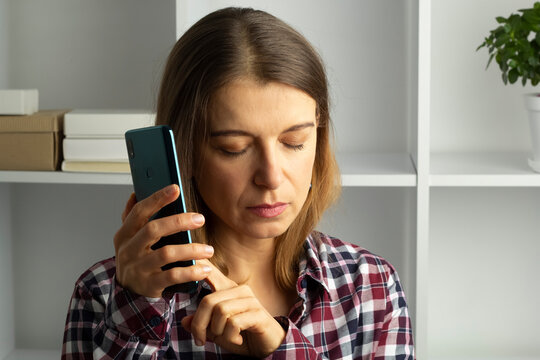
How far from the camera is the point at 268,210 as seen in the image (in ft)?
3.16

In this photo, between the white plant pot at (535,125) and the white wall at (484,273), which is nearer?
the white plant pot at (535,125)

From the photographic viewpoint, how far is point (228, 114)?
3.10ft

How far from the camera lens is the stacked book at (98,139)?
5.35 ft

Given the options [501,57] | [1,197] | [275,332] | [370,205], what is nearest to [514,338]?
[370,205]

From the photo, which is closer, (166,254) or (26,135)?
(166,254)

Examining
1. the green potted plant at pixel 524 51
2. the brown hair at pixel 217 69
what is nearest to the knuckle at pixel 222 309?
the brown hair at pixel 217 69

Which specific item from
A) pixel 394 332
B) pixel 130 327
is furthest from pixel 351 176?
pixel 130 327

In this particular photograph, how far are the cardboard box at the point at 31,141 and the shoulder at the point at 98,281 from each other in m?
0.61

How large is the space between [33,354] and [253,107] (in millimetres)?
1308

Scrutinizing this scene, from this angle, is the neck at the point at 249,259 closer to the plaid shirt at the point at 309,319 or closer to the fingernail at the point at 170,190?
the plaid shirt at the point at 309,319

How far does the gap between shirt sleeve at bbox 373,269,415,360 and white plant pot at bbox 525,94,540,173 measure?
0.63 metres

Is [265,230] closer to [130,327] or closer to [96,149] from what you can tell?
[130,327]

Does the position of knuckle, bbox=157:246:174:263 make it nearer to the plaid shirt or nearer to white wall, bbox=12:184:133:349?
the plaid shirt

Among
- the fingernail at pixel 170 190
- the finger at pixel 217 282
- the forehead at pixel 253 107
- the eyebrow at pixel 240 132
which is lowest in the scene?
the finger at pixel 217 282
